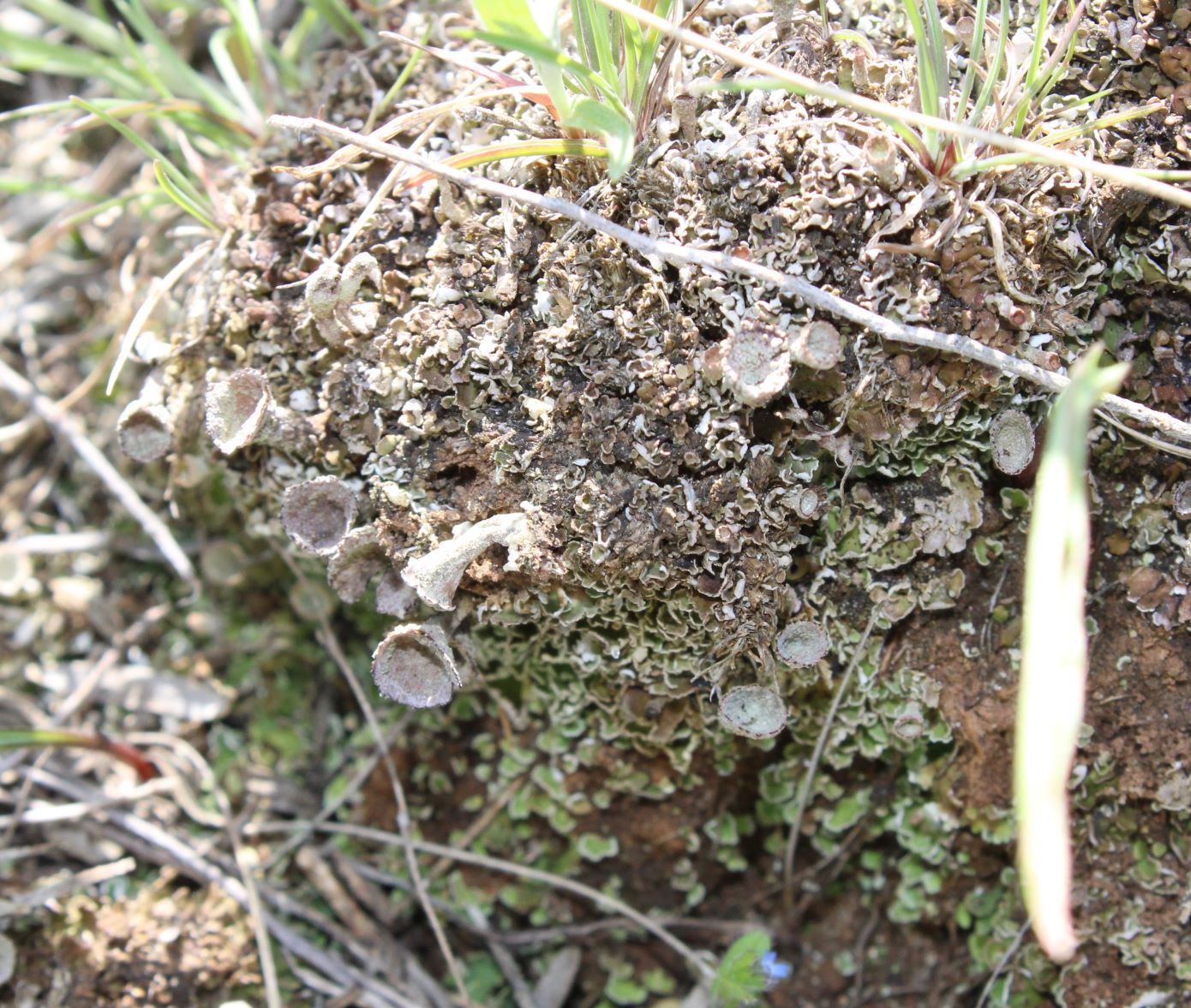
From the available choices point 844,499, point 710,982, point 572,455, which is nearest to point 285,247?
point 572,455

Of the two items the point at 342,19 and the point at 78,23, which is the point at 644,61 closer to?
the point at 342,19

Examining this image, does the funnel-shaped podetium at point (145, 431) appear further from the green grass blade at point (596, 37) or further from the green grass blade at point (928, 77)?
the green grass blade at point (928, 77)

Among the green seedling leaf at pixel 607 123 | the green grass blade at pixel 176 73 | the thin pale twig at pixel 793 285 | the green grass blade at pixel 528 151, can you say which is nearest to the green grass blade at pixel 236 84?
the green grass blade at pixel 176 73

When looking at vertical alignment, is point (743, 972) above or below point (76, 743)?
below

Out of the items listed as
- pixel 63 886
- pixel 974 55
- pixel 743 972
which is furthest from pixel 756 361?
pixel 63 886

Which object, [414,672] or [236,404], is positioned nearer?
[414,672]

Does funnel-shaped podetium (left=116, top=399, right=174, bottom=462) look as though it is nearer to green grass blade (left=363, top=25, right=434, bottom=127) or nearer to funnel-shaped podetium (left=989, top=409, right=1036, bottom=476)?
green grass blade (left=363, top=25, right=434, bottom=127)

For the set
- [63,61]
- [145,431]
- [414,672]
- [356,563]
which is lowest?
[414,672]

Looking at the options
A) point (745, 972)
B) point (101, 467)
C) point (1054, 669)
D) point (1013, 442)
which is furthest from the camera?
point (101, 467)
